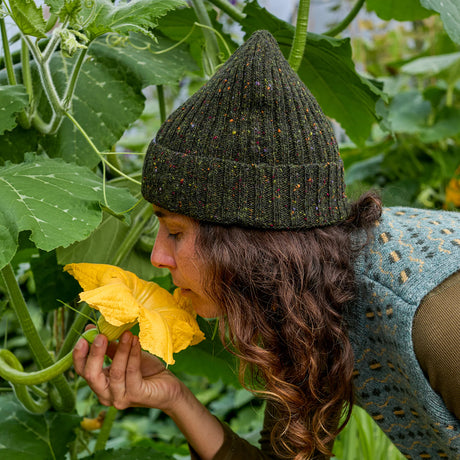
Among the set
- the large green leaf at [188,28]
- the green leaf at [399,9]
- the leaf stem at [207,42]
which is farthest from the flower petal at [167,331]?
the green leaf at [399,9]

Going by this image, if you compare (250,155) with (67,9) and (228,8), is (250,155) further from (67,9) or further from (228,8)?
(228,8)

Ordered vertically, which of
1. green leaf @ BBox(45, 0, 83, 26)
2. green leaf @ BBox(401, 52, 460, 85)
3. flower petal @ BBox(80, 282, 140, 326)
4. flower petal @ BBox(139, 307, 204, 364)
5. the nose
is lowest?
flower petal @ BBox(139, 307, 204, 364)

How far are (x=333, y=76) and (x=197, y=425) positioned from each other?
2.74ft

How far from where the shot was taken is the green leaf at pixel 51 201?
0.84 m

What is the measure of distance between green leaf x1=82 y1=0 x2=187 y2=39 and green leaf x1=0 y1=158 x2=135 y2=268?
0.22 m

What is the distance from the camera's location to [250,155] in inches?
35.0

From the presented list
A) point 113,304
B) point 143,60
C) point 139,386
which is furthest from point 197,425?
point 143,60

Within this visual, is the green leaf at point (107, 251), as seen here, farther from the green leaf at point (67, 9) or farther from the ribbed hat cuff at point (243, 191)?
the green leaf at point (67, 9)

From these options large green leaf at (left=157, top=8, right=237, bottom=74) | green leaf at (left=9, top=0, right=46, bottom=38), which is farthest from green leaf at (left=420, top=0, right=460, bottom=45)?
green leaf at (left=9, top=0, right=46, bottom=38)

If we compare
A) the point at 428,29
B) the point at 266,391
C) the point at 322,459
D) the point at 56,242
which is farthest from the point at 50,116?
the point at 428,29

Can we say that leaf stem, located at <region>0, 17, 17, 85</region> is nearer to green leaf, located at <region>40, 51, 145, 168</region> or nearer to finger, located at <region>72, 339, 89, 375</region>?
green leaf, located at <region>40, 51, 145, 168</region>

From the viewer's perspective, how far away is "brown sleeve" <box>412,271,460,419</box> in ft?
2.80

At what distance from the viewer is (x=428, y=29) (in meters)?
3.50

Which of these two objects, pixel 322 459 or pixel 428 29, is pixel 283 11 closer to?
pixel 428 29
